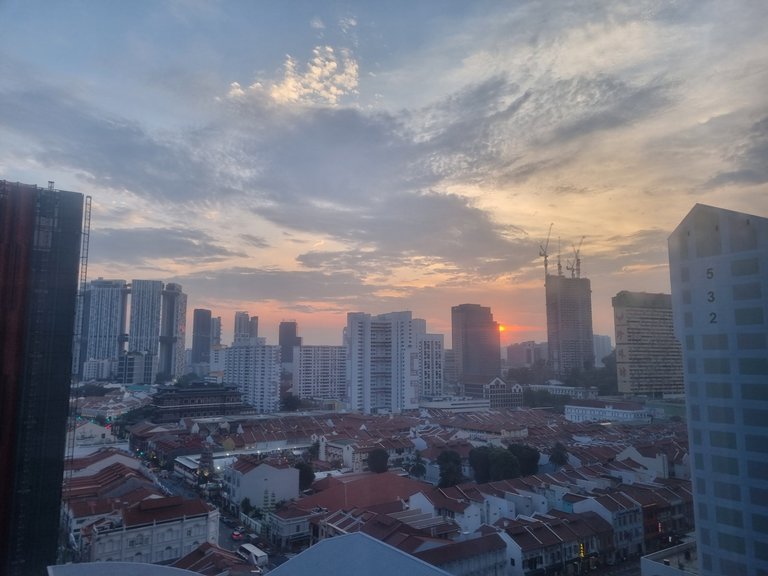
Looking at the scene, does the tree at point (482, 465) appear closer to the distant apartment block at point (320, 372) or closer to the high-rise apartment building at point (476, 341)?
the distant apartment block at point (320, 372)

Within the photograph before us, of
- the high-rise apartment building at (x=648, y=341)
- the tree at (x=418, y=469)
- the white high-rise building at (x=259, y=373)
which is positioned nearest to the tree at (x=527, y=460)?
the tree at (x=418, y=469)

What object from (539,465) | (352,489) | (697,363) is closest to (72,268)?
(352,489)

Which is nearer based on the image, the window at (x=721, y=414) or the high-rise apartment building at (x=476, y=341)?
the window at (x=721, y=414)

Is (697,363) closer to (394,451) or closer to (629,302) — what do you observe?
(629,302)

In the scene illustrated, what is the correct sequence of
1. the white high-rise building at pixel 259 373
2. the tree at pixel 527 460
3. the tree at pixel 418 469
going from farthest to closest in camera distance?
the white high-rise building at pixel 259 373
the tree at pixel 418 469
the tree at pixel 527 460

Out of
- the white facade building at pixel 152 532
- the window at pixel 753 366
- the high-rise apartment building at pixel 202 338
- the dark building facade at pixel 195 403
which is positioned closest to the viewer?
the window at pixel 753 366

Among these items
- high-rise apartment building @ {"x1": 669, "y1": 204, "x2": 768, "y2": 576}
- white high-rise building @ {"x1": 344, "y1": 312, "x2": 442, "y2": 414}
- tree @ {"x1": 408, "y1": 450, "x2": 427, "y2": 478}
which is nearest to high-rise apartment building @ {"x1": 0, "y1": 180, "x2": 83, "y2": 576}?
high-rise apartment building @ {"x1": 669, "y1": 204, "x2": 768, "y2": 576}

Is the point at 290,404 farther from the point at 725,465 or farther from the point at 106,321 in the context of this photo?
the point at 725,465

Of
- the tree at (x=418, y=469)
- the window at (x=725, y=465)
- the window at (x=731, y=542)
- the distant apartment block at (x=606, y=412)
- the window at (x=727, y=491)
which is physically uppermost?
the window at (x=725, y=465)
